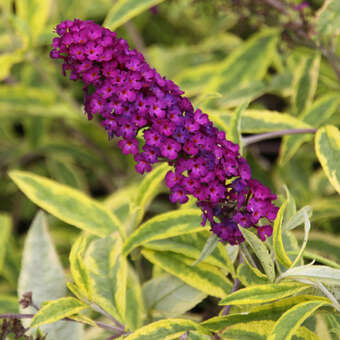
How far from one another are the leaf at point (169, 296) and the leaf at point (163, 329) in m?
0.17

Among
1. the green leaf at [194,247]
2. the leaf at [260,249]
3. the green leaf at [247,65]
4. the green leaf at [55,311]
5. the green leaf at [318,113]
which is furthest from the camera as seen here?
the green leaf at [247,65]

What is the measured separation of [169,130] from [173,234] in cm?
32

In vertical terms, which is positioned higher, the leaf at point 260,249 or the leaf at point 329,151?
the leaf at point 329,151

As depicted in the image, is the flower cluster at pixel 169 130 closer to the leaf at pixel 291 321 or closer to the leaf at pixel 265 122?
the leaf at pixel 291 321

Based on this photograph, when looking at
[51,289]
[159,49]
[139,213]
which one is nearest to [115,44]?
[139,213]

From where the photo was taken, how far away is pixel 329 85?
5.88 feet

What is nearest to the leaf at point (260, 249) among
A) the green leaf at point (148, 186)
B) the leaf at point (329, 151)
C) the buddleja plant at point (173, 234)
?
the buddleja plant at point (173, 234)

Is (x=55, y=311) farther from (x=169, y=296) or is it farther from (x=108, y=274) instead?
(x=169, y=296)

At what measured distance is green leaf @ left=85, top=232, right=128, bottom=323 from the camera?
1108 mm

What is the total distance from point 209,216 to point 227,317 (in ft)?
0.83

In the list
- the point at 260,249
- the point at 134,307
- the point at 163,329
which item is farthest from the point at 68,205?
the point at 260,249

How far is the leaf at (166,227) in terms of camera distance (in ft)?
3.58

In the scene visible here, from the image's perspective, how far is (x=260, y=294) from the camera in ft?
2.91

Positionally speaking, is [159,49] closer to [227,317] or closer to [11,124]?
[11,124]
